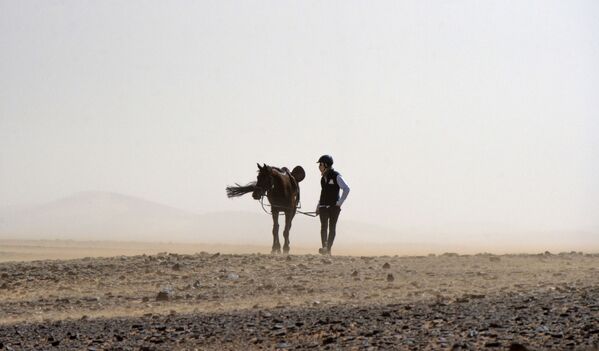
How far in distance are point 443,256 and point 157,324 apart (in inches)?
407

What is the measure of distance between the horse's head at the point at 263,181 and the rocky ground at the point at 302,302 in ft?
13.0

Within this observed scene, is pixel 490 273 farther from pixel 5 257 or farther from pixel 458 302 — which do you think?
pixel 5 257

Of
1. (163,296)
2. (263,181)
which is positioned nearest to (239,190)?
(263,181)

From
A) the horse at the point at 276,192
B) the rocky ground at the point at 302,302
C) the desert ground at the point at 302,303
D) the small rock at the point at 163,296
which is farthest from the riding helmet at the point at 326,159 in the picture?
the small rock at the point at 163,296

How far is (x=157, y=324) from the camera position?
1238 cm

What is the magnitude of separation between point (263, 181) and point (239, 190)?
120 cm

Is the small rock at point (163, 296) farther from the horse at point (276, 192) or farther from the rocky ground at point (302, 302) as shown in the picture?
the horse at point (276, 192)

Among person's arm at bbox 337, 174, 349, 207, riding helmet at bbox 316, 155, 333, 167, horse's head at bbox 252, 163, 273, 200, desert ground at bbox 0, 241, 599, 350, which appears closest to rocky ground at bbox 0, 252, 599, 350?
desert ground at bbox 0, 241, 599, 350

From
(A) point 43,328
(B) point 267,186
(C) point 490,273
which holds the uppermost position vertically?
(B) point 267,186

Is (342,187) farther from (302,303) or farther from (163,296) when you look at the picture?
(302,303)

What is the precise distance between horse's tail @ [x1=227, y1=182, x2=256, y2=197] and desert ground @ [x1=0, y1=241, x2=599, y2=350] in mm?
4533

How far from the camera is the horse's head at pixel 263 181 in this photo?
950 inches

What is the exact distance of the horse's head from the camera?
950 inches

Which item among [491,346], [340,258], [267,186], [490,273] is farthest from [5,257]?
[491,346]
